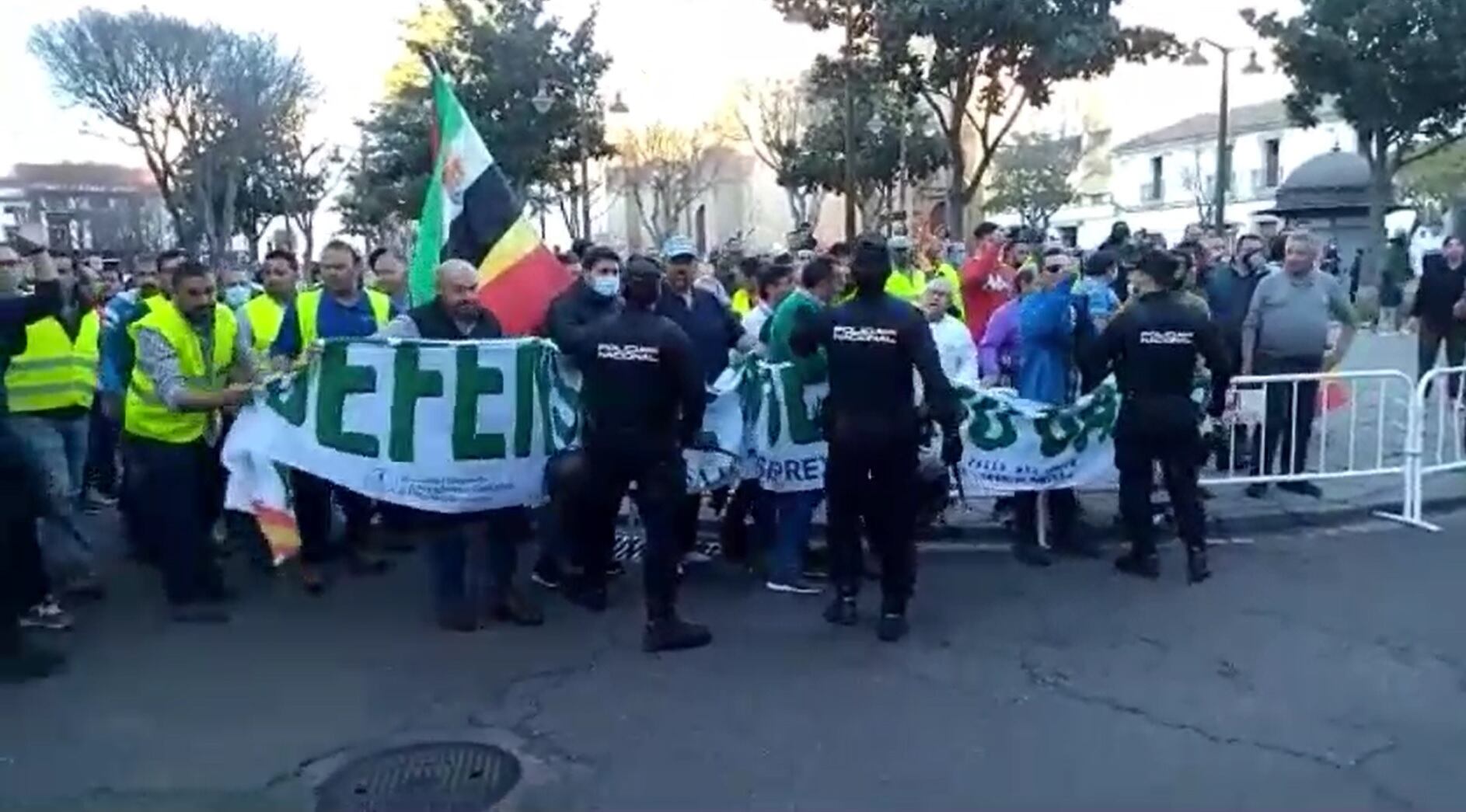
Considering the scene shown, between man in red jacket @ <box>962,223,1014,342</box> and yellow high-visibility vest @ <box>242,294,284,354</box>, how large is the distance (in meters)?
5.12

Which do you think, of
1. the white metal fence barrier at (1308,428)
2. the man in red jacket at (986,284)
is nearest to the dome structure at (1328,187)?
the white metal fence barrier at (1308,428)

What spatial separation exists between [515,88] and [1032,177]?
148 ft

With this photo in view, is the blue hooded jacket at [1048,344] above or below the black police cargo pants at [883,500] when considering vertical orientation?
above

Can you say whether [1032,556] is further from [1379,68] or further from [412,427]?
[1379,68]

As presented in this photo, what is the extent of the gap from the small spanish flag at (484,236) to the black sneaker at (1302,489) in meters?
5.27

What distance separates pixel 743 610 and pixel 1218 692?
2416 millimetres

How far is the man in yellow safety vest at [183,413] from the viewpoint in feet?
22.5

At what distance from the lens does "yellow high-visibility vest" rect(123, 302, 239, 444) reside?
6.89 meters

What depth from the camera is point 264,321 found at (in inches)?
310

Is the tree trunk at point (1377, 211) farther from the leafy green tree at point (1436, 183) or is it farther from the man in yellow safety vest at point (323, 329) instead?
the man in yellow safety vest at point (323, 329)

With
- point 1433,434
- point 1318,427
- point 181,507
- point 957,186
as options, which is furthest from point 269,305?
point 957,186

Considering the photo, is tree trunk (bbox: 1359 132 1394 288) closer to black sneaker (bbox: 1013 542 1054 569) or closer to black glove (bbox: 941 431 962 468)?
black sneaker (bbox: 1013 542 1054 569)

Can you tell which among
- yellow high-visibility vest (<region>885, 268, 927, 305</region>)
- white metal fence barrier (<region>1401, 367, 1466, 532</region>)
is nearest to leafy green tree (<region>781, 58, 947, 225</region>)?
yellow high-visibility vest (<region>885, 268, 927, 305</region>)

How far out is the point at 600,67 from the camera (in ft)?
99.6
